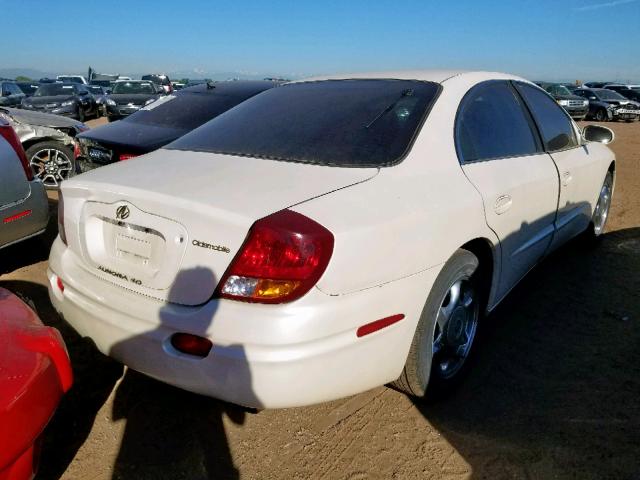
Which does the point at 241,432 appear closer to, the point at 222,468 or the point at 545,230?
the point at 222,468

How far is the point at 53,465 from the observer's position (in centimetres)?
200

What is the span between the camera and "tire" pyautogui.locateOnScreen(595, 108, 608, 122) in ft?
67.3

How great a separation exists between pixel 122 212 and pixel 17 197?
2.21 metres

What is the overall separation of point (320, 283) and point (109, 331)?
87 cm

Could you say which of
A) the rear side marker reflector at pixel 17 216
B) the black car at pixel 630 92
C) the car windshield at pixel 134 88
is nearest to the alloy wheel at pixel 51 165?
the rear side marker reflector at pixel 17 216

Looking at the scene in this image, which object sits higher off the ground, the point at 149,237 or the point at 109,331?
the point at 149,237

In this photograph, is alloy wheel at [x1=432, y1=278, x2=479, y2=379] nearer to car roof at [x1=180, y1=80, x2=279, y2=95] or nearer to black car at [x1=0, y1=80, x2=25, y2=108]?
car roof at [x1=180, y1=80, x2=279, y2=95]

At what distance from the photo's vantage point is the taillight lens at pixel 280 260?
1.60 metres

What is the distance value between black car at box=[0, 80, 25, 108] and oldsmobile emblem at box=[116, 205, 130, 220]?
17372 mm

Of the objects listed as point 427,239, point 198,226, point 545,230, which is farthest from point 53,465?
point 545,230

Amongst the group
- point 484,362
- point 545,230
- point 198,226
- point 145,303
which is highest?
point 198,226

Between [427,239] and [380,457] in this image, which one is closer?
[427,239]

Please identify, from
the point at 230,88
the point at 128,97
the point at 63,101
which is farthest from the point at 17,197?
the point at 63,101

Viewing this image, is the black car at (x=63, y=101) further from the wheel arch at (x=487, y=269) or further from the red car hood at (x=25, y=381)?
the wheel arch at (x=487, y=269)
